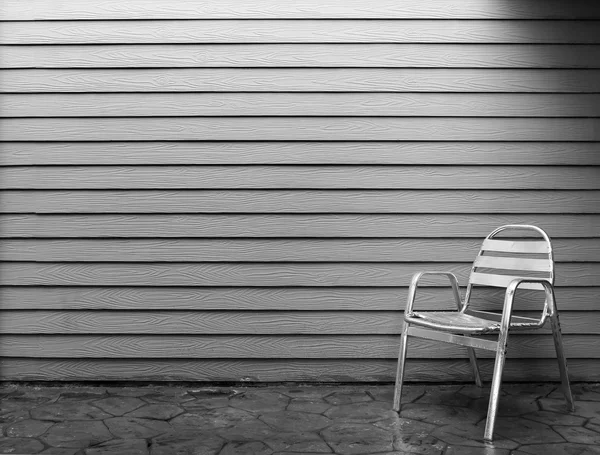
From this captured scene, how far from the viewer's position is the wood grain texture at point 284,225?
311 centimetres

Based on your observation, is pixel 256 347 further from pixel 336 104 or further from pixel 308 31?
pixel 308 31

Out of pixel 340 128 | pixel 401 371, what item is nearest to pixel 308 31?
pixel 340 128

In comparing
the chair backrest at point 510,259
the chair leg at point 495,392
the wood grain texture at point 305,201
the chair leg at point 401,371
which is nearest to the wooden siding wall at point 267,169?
the wood grain texture at point 305,201

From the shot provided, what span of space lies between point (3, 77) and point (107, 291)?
4.02ft

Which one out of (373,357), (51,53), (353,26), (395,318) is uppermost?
(353,26)

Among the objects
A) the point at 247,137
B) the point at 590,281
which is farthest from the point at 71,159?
the point at 590,281

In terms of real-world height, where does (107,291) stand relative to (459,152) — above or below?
below

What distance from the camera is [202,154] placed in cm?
312

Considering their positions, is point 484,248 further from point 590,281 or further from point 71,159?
point 71,159

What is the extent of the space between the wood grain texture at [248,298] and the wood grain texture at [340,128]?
2.38 feet

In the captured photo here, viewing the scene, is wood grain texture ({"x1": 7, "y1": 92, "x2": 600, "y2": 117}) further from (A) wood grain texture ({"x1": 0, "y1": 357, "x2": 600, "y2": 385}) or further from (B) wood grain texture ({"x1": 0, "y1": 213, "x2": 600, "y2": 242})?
(A) wood grain texture ({"x1": 0, "y1": 357, "x2": 600, "y2": 385})

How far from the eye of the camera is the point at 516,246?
2852 millimetres

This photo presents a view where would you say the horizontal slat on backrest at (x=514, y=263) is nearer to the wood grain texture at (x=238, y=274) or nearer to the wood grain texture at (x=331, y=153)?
the wood grain texture at (x=238, y=274)

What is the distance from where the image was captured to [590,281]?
3133 mm
